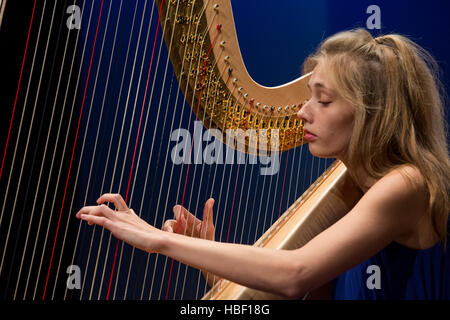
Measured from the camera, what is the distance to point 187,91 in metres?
1.33

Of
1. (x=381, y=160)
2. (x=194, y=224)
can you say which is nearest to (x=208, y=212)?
(x=194, y=224)

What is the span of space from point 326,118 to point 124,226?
580 millimetres

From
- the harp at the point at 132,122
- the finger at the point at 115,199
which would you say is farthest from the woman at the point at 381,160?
the harp at the point at 132,122

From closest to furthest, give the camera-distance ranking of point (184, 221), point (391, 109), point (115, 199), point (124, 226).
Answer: point (124, 226) → point (115, 199) → point (391, 109) → point (184, 221)

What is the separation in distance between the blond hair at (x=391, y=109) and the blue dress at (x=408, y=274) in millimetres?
68

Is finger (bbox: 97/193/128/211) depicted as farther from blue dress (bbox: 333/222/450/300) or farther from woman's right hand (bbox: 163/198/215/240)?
blue dress (bbox: 333/222/450/300)

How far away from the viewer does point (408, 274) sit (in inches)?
48.1

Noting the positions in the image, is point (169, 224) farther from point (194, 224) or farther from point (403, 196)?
point (403, 196)

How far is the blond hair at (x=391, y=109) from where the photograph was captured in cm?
117

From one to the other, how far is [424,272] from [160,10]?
92 cm

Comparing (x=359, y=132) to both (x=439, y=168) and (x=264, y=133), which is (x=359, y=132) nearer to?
(x=439, y=168)

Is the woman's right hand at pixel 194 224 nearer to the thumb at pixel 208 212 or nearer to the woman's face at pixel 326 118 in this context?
the thumb at pixel 208 212

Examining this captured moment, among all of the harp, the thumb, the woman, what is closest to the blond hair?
the woman
